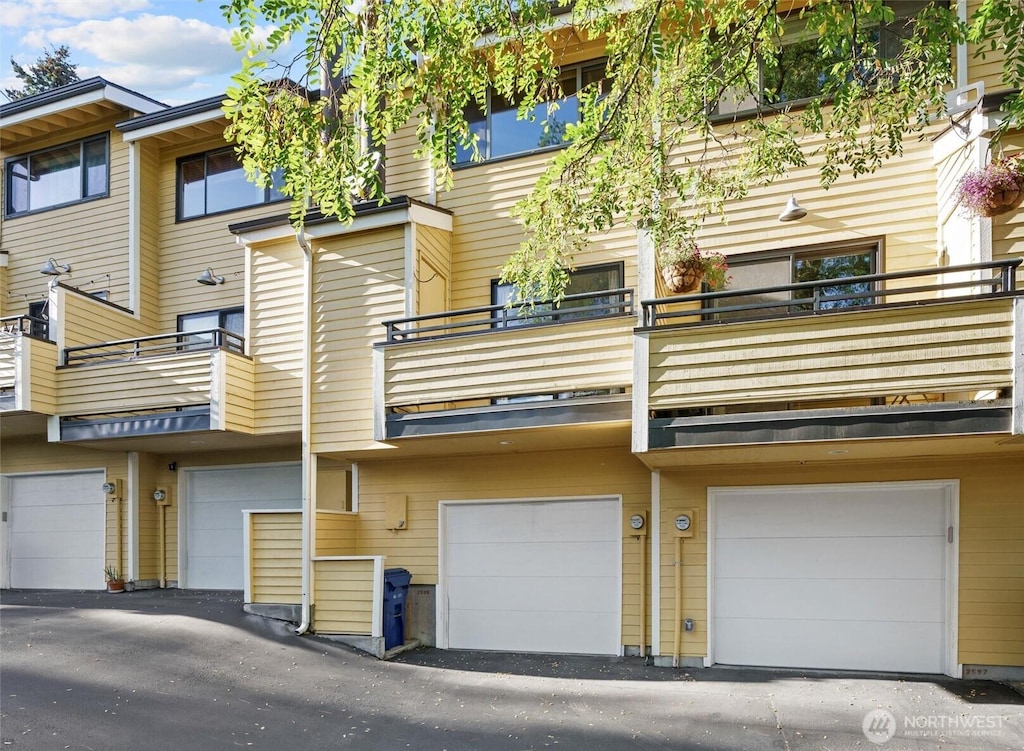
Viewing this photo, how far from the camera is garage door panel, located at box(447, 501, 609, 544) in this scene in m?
9.27

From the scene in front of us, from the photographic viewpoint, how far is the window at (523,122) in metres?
10.1

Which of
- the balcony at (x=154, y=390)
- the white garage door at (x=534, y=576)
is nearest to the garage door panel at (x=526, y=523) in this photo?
the white garage door at (x=534, y=576)

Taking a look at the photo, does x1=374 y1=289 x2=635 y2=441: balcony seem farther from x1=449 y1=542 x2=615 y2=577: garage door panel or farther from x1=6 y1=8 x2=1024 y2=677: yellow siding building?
x1=449 y1=542 x2=615 y2=577: garage door panel

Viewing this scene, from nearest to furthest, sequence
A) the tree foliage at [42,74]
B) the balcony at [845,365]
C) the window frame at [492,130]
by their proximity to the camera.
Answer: the balcony at [845,365] → the window frame at [492,130] → the tree foliage at [42,74]

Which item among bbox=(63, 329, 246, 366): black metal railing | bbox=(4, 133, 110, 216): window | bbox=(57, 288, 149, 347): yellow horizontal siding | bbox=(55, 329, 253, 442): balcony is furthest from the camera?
bbox=(4, 133, 110, 216): window

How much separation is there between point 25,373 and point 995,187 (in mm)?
12107

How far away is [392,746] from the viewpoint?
6.02m

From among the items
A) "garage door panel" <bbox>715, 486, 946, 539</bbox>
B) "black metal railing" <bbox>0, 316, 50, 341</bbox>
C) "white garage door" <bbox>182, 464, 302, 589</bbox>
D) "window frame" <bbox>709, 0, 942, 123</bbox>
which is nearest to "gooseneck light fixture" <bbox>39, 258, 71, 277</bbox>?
"black metal railing" <bbox>0, 316, 50, 341</bbox>

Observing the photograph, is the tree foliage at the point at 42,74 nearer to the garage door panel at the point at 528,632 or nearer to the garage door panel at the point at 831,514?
the garage door panel at the point at 528,632

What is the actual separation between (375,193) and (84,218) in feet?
34.1

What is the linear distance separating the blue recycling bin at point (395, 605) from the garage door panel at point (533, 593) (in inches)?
25.9

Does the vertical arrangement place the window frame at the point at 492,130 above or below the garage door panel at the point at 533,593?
above

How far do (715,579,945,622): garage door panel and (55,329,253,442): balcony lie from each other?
684 cm

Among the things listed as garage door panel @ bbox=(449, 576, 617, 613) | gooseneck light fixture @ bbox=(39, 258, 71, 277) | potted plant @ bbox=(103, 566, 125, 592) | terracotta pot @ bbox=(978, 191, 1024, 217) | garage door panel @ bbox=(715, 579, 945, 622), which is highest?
gooseneck light fixture @ bbox=(39, 258, 71, 277)
